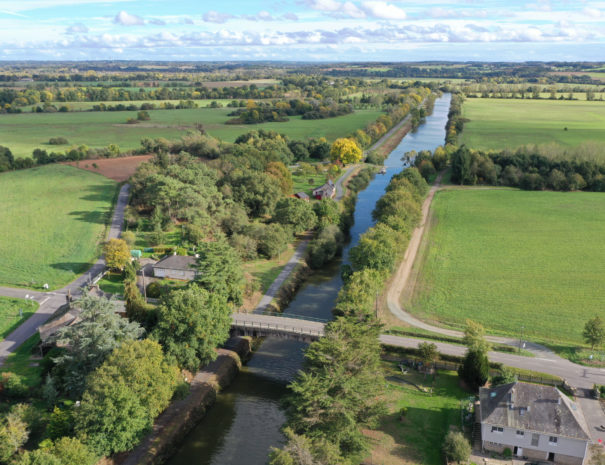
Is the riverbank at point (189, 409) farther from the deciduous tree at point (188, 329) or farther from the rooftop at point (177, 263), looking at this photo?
the rooftop at point (177, 263)

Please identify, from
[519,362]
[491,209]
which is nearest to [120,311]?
[519,362]

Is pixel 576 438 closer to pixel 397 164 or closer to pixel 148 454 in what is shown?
pixel 148 454

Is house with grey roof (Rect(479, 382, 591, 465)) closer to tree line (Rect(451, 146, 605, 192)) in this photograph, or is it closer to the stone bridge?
the stone bridge

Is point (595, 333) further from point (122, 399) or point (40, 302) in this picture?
point (40, 302)

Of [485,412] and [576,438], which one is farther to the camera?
[485,412]

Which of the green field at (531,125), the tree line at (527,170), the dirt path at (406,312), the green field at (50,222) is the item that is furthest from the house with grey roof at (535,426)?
the green field at (531,125)

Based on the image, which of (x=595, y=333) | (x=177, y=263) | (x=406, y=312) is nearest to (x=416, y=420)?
(x=406, y=312)
